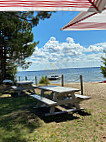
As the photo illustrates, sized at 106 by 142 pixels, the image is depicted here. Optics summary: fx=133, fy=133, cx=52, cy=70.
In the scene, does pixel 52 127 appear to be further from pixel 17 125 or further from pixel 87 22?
pixel 87 22

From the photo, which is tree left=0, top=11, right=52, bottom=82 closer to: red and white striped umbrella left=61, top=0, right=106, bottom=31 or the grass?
red and white striped umbrella left=61, top=0, right=106, bottom=31

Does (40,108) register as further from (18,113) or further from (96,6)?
(96,6)

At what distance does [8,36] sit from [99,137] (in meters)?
10.8

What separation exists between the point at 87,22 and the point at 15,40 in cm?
768

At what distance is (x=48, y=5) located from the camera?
1755mm

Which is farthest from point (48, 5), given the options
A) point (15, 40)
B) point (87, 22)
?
point (15, 40)

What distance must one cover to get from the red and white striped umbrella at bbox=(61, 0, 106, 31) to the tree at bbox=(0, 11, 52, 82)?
594 cm

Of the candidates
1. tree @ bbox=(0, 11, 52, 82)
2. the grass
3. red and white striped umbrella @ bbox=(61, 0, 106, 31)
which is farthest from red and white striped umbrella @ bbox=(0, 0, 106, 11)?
tree @ bbox=(0, 11, 52, 82)

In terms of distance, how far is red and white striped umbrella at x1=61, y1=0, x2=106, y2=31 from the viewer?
2.82m

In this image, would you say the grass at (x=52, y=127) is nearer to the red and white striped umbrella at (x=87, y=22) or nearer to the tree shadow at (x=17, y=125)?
the tree shadow at (x=17, y=125)

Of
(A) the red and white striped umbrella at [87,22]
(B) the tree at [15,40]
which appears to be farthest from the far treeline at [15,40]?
(A) the red and white striped umbrella at [87,22]

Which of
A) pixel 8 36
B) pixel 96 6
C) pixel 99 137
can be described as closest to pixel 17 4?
pixel 96 6

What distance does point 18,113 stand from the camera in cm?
397

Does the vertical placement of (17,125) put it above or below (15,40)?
below
